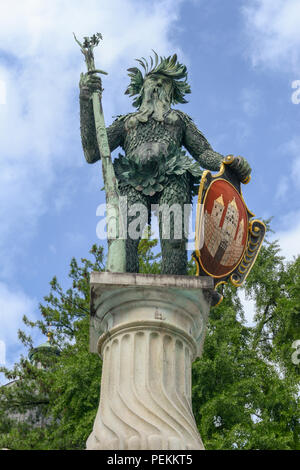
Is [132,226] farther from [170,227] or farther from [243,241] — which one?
[243,241]

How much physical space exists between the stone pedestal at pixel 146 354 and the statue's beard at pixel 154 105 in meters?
2.03

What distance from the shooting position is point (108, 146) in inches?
253

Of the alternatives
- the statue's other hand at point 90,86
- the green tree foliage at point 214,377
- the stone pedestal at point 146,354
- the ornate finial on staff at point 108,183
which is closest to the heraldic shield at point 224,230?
the stone pedestal at point 146,354

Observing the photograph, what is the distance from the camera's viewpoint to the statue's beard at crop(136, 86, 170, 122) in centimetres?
669

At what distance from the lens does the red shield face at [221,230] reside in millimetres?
6004

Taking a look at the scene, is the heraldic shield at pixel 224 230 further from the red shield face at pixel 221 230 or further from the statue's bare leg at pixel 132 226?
the statue's bare leg at pixel 132 226

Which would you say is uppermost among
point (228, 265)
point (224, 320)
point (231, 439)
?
point (224, 320)

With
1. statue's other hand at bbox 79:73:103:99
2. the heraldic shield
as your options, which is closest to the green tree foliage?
the heraldic shield

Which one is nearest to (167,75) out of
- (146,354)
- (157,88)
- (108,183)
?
(157,88)

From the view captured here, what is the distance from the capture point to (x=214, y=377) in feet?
37.6

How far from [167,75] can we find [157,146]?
1.10 metres

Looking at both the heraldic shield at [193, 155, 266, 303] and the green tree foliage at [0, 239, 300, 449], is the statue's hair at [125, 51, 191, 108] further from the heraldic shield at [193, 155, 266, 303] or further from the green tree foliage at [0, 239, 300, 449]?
the green tree foliage at [0, 239, 300, 449]
